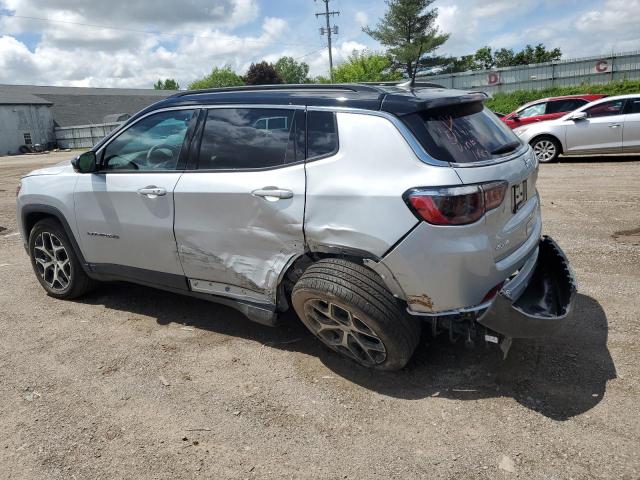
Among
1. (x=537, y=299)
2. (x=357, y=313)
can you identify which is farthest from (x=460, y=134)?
(x=357, y=313)

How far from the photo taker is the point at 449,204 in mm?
2723

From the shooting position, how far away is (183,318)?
4320 millimetres

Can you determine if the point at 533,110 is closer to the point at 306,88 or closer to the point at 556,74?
the point at 306,88

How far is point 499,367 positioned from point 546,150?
10.8 m

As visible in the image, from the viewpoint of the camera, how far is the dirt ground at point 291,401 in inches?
101

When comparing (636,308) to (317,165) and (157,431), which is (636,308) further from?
(157,431)

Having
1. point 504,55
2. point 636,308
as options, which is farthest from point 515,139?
point 504,55

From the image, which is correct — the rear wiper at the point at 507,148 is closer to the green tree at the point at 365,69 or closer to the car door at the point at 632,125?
the car door at the point at 632,125

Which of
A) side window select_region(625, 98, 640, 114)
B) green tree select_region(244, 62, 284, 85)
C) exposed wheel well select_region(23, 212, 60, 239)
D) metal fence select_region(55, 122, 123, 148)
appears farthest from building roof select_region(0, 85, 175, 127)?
exposed wheel well select_region(23, 212, 60, 239)

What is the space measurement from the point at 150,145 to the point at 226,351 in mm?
1672

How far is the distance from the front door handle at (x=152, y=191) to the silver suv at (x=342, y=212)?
0.05 feet

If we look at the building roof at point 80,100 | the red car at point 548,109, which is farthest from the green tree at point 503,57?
the red car at point 548,109

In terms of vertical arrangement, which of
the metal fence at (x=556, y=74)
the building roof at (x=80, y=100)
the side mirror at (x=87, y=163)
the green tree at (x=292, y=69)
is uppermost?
the green tree at (x=292, y=69)

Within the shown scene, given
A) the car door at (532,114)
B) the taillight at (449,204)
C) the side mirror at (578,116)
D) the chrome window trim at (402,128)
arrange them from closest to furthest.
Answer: the taillight at (449,204) < the chrome window trim at (402,128) < the side mirror at (578,116) < the car door at (532,114)
